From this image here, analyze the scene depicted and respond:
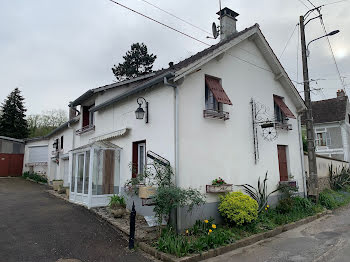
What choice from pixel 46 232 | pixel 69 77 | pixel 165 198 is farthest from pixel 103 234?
pixel 69 77

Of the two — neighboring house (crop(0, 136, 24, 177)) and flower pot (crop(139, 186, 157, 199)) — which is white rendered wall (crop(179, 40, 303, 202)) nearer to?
flower pot (crop(139, 186, 157, 199))

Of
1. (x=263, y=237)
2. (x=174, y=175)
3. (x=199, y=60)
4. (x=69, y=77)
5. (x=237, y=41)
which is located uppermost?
(x=69, y=77)

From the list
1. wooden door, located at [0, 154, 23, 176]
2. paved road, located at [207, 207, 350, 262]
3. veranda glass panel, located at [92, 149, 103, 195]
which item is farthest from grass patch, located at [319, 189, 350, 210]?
wooden door, located at [0, 154, 23, 176]

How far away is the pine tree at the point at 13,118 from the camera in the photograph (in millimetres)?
28531

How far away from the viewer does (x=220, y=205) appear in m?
7.58

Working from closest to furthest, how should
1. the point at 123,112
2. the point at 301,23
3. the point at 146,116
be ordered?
1. the point at 146,116
2. the point at 123,112
3. the point at 301,23


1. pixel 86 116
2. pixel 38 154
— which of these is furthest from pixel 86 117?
pixel 38 154

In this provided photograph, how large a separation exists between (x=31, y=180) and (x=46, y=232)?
15667 millimetres

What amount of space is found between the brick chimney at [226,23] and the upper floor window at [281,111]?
388 cm

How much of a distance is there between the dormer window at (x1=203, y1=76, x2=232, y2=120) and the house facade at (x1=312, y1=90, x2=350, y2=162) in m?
20.0

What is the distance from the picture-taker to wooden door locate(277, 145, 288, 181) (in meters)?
10.9

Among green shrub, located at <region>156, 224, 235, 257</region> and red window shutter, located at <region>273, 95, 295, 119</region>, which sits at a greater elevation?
red window shutter, located at <region>273, 95, 295, 119</region>

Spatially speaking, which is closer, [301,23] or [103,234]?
[103,234]

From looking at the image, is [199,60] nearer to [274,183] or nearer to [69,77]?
[274,183]
